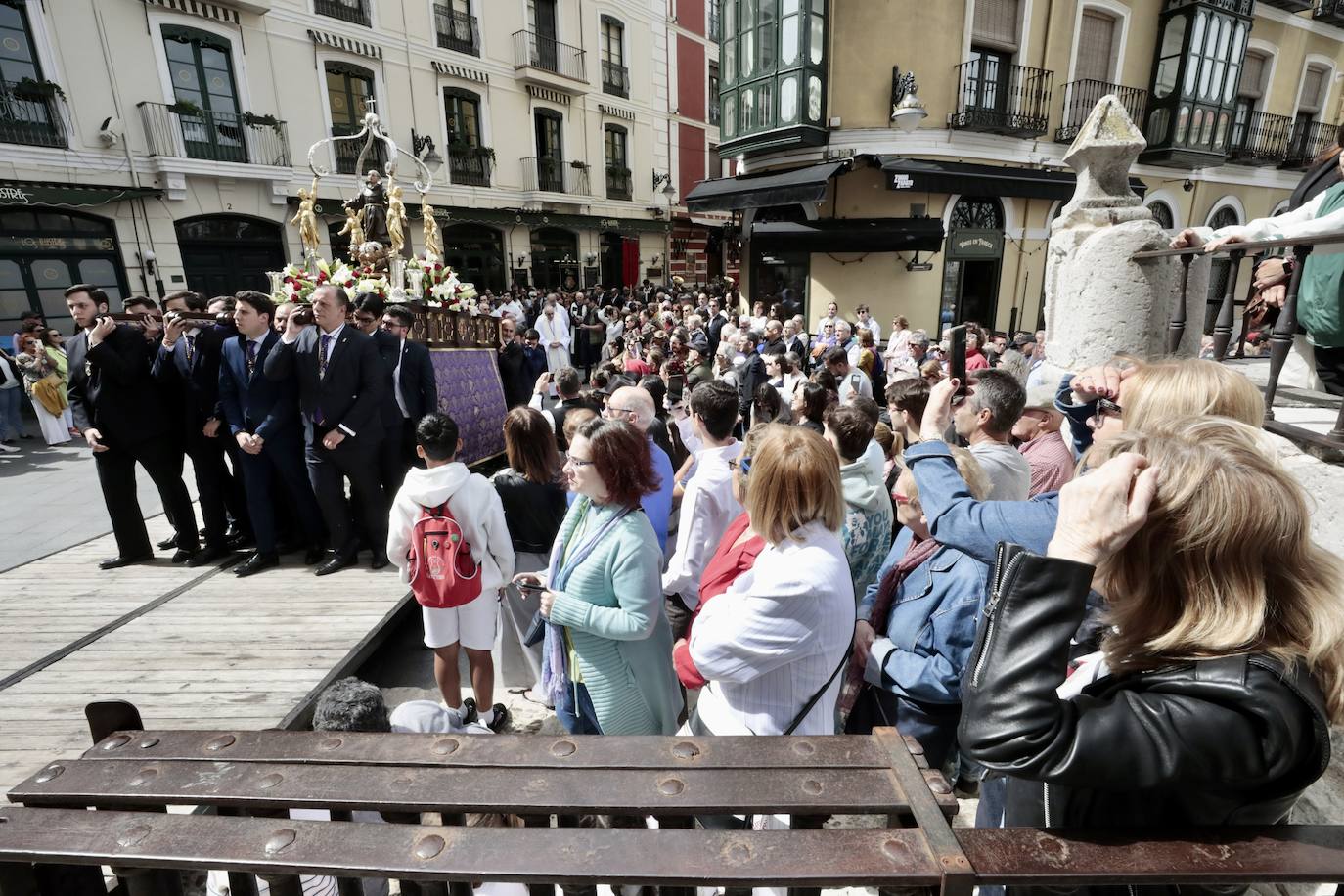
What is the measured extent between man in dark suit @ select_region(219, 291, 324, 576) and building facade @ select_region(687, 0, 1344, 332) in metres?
9.23

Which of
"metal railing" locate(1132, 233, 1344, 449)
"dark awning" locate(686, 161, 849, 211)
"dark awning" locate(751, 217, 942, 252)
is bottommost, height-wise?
"metal railing" locate(1132, 233, 1344, 449)

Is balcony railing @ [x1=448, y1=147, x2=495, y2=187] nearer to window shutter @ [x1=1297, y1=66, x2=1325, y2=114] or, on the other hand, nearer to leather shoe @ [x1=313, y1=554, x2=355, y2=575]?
leather shoe @ [x1=313, y1=554, x2=355, y2=575]

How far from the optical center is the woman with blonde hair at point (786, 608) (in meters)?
1.81

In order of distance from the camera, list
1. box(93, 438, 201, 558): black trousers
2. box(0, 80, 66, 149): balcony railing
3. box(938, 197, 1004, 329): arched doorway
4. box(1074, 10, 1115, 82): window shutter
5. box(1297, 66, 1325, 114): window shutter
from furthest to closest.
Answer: box(1297, 66, 1325, 114): window shutter → box(1074, 10, 1115, 82): window shutter → box(938, 197, 1004, 329): arched doorway → box(0, 80, 66, 149): balcony railing → box(93, 438, 201, 558): black trousers

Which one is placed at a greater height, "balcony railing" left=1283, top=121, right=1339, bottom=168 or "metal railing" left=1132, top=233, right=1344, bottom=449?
"balcony railing" left=1283, top=121, right=1339, bottom=168


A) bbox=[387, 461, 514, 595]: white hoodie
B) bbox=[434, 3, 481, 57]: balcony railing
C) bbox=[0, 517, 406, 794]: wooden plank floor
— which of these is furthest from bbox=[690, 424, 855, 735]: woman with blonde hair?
bbox=[434, 3, 481, 57]: balcony railing

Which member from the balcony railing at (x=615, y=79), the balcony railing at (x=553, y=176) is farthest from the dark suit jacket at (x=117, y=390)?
the balcony railing at (x=615, y=79)

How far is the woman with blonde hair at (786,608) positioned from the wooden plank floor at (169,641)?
2.31 metres

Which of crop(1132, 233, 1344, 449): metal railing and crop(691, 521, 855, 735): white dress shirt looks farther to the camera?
crop(1132, 233, 1344, 449): metal railing

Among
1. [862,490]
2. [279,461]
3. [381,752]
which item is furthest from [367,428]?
[381,752]

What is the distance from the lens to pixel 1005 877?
2.78 ft

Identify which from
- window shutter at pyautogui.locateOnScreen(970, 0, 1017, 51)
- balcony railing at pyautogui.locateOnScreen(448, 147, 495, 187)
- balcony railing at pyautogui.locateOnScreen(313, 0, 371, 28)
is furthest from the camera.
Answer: balcony railing at pyautogui.locateOnScreen(448, 147, 495, 187)

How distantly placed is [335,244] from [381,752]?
17809mm

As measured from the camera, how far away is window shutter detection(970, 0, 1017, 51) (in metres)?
11.7
